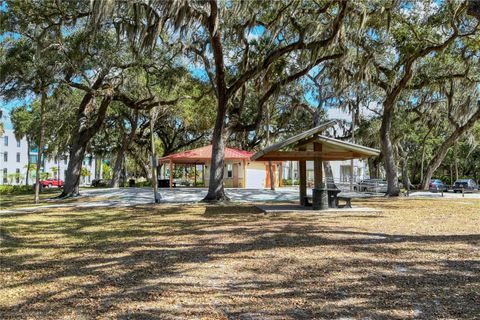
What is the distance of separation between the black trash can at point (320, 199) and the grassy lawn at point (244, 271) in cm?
338

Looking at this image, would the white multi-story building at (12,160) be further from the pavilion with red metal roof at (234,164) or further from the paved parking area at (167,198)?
the paved parking area at (167,198)

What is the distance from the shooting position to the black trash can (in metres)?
14.0

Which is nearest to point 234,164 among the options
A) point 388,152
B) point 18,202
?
point 388,152

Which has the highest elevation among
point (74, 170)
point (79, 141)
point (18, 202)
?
point (79, 141)

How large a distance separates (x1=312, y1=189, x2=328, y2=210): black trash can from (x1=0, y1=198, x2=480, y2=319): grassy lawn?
11.1 ft

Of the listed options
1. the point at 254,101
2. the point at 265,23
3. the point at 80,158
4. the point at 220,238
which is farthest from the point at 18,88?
the point at 254,101

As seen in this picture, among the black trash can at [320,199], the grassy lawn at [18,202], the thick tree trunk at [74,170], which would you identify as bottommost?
the grassy lawn at [18,202]

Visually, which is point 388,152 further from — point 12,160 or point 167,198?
point 12,160

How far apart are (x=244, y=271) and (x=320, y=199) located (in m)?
8.73

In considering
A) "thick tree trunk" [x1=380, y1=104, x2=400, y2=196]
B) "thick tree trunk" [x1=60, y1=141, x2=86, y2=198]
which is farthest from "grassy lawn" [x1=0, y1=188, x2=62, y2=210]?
"thick tree trunk" [x1=380, y1=104, x2=400, y2=196]

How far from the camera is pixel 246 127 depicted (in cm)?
1959

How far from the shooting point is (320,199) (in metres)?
14.0

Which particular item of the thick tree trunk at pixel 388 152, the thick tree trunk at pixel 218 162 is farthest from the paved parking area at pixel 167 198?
the thick tree trunk at pixel 218 162

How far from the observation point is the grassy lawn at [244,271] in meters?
4.11
